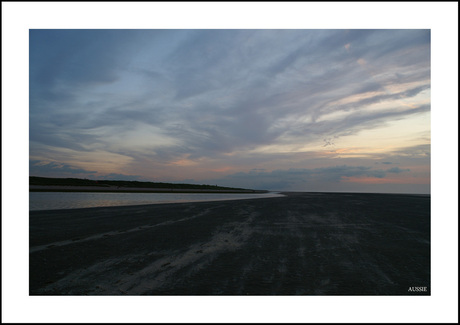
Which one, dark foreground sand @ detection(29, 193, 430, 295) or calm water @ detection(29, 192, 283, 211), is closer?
dark foreground sand @ detection(29, 193, 430, 295)

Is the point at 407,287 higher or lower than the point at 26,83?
lower

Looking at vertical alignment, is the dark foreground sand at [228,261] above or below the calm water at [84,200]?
above

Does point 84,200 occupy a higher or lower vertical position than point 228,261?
lower

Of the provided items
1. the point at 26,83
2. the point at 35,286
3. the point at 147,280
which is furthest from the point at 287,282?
the point at 26,83

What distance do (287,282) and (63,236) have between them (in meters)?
11.0

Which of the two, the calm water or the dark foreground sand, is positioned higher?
the dark foreground sand

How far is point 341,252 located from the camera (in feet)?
29.1

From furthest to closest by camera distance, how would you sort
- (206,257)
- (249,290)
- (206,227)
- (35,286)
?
(206,227)
(206,257)
(35,286)
(249,290)

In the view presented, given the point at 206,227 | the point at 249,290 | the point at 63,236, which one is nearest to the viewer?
the point at 249,290

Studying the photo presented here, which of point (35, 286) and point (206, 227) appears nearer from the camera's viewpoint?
point (35, 286)

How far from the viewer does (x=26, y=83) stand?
6.84 m

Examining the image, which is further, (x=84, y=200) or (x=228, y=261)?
(x=84, y=200)

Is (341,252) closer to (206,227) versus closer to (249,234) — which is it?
(249,234)

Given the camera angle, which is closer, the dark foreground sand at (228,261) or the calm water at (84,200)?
the dark foreground sand at (228,261)
